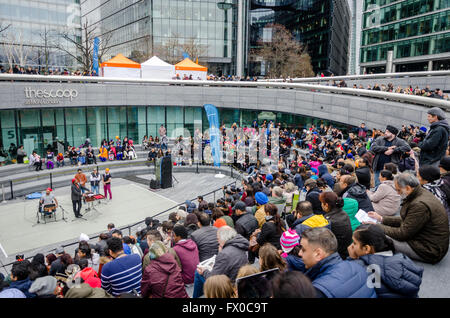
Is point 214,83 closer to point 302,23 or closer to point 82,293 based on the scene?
point 82,293

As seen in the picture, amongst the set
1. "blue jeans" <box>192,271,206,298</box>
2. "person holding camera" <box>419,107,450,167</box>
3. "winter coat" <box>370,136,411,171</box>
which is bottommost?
"blue jeans" <box>192,271,206,298</box>

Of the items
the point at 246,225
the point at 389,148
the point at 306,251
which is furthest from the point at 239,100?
the point at 306,251

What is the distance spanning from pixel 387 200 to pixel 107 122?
25178mm

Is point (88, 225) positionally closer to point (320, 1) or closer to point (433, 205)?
point (433, 205)

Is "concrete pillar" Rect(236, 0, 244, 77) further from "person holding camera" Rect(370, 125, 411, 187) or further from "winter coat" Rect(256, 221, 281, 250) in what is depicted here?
"winter coat" Rect(256, 221, 281, 250)

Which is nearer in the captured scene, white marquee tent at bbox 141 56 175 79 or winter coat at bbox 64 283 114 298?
winter coat at bbox 64 283 114 298

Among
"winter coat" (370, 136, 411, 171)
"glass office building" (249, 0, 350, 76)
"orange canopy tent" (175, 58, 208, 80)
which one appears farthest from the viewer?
"glass office building" (249, 0, 350, 76)

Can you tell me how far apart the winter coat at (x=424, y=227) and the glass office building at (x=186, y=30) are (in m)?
49.3

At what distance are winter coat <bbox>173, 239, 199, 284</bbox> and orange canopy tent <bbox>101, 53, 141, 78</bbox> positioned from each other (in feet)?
80.7

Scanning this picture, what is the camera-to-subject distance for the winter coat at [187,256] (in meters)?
5.29

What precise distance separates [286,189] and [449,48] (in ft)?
152

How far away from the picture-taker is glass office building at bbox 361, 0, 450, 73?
4353 cm

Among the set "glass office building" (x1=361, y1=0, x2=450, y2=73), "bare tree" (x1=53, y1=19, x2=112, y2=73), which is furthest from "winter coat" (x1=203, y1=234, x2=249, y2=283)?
"glass office building" (x1=361, y1=0, x2=450, y2=73)

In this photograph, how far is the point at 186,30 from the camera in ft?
176
